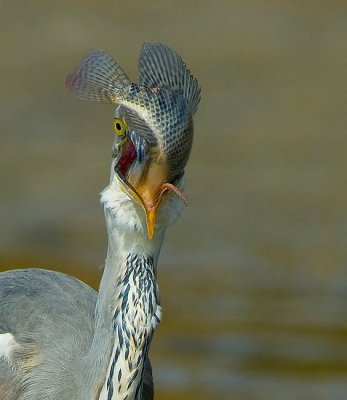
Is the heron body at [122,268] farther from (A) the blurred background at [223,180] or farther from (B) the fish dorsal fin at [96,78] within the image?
(A) the blurred background at [223,180]

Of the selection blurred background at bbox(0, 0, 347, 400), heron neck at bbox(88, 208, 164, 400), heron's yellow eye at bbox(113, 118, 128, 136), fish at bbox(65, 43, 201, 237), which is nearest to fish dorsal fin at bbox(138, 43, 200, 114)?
fish at bbox(65, 43, 201, 237)

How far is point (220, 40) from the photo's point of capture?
13000mm

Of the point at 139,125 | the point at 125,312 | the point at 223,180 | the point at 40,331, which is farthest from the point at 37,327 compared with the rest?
the point at 223,180

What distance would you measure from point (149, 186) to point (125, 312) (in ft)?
1.58

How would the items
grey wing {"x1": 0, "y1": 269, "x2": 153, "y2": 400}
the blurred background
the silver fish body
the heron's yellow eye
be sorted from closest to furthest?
the silver fish body, the heron's yellow eye, grey wing {"x1": 0, "y1": 269, "x2": 153, "y2": 400}, the blurred background

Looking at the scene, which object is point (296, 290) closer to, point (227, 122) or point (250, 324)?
point (250, 324)

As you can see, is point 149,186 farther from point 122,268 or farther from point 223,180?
point 223,180

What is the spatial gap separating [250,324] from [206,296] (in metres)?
0.48

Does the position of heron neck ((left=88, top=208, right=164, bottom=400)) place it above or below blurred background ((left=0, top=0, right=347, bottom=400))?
below

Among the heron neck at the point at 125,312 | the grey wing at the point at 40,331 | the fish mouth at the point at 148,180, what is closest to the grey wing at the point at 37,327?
the grey wing at the point at 40,331

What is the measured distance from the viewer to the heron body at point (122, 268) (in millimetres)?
4418

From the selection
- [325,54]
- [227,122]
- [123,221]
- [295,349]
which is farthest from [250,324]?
[325,54]

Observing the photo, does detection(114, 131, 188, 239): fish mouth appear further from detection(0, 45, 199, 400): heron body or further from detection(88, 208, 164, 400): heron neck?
detection(88, 208, 164, 400): heron neck

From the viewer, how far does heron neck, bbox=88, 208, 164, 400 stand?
15.1 feet
